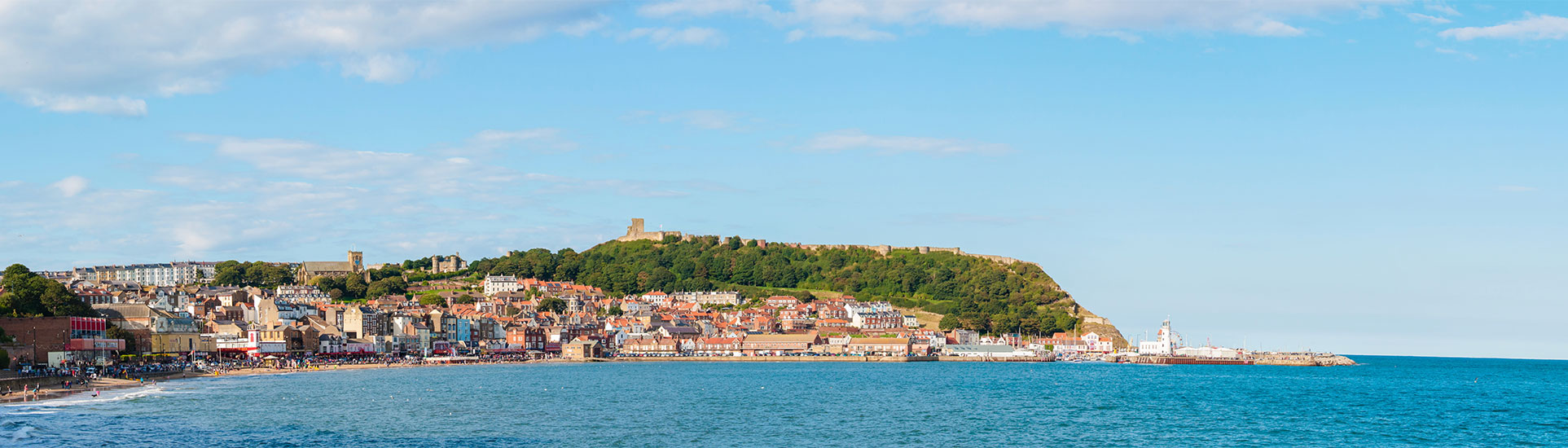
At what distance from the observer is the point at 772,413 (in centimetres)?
4625

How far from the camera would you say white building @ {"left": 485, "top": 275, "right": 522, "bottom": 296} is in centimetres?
15725

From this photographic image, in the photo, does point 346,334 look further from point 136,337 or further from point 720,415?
point 720,415

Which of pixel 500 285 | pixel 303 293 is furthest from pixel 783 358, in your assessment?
pixel 500 285

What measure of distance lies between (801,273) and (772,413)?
12778 centimetres

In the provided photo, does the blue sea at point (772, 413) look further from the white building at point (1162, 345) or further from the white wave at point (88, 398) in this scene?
the white building at point (1162, 345)

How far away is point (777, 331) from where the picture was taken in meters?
134

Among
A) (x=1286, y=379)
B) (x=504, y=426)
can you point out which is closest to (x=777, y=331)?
(x=1286, y=379)

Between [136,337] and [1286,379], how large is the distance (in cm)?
7021

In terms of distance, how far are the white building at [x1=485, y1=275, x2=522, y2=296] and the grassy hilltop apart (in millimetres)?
9199

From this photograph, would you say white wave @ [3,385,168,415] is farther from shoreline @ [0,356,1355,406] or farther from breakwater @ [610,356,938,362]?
breakwater @ [610,356,938,362]

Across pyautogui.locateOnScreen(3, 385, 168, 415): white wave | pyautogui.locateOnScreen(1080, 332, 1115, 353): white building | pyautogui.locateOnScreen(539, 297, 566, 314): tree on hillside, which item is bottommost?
pyautogui.locateOnScreen(1080, 332, 1115, 353): white building

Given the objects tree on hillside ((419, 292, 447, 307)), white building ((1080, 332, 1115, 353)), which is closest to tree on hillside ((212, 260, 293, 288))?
tree on hillside ((419, 292, 447, 307))

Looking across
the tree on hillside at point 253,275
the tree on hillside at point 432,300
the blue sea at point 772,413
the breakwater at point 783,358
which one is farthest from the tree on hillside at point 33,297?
the tree on hillside at point 253,275

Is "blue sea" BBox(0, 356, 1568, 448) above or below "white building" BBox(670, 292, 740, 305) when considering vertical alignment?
below
